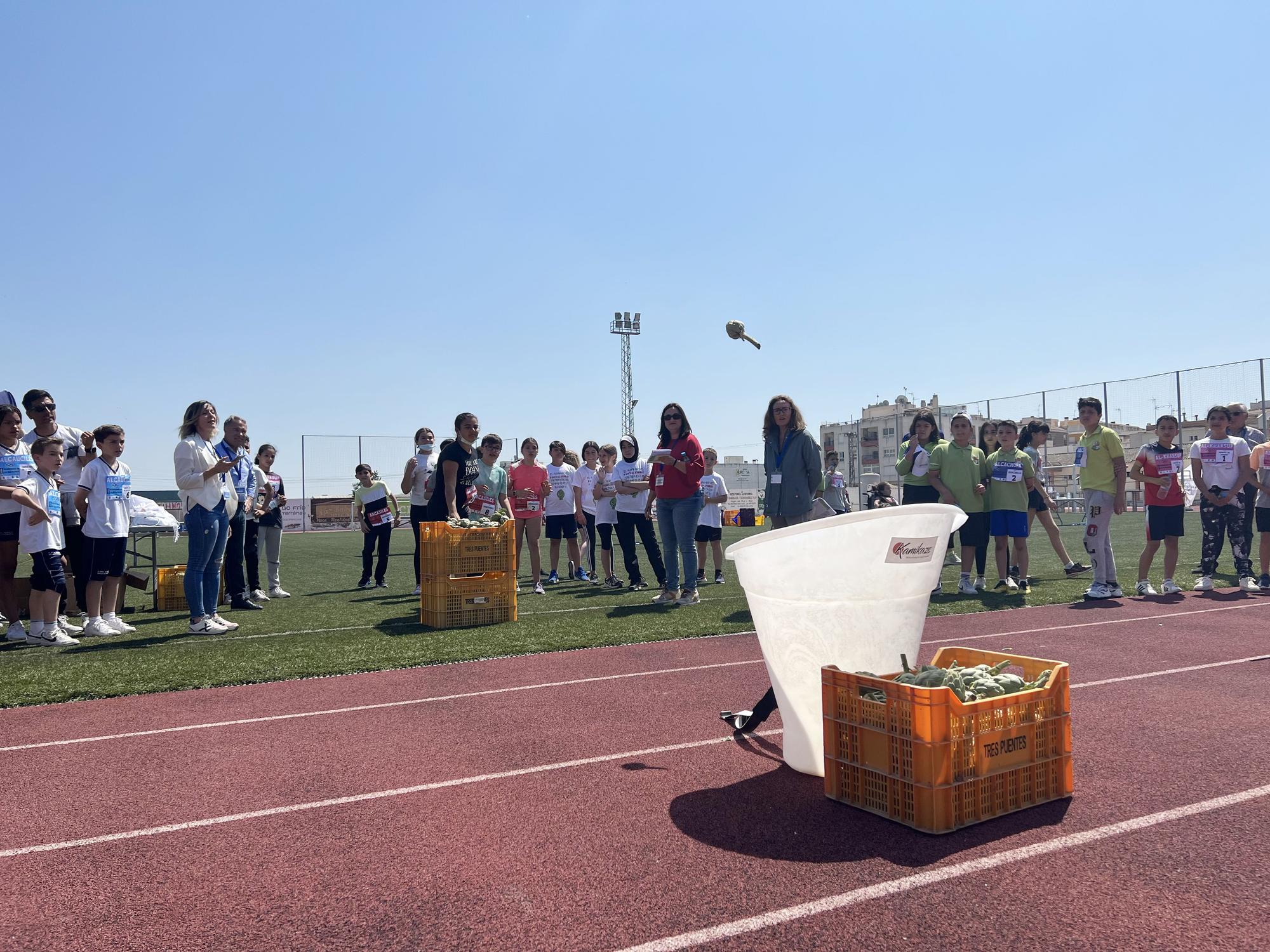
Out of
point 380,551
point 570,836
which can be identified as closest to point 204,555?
point 380,551

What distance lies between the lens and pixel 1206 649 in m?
6.29

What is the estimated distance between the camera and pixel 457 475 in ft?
30.0

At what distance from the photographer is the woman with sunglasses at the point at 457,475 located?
897 cm

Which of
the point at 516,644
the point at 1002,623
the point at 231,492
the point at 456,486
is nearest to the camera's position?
the point at 516,644

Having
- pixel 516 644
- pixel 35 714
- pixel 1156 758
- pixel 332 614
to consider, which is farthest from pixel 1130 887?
pixel 332 614

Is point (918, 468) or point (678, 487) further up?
point (918, 468)

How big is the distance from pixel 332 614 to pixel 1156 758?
7.81 meters

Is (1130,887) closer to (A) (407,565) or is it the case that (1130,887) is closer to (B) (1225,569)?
(B) (1225,569)

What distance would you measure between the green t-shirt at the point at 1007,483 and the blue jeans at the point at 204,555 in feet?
27.0

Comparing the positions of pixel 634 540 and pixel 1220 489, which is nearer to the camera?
pixel 1220 489

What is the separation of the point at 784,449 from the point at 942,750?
541cm

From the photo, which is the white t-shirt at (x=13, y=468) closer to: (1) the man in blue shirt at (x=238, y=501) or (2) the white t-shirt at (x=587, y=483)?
(1) the man in blue shirt at (x=238, y=501)

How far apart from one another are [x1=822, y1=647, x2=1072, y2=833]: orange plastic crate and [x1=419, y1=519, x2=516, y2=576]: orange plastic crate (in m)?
5.26

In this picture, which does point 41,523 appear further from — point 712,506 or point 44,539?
point 712,506
